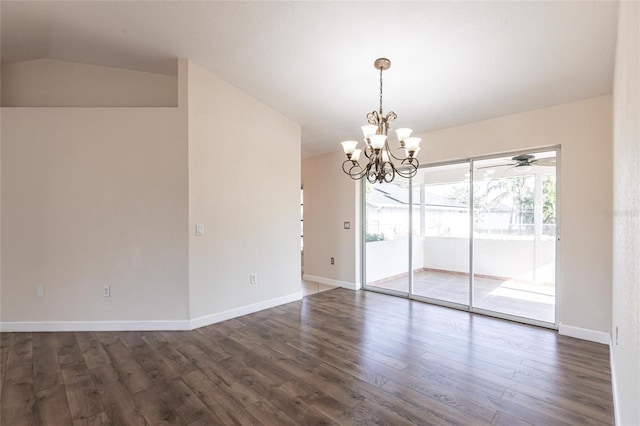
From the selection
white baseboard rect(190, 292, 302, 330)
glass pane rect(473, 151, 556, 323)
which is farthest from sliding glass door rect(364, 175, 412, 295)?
white baseboard rect(190, 292, 302, 330)

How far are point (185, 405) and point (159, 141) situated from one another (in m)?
2.74

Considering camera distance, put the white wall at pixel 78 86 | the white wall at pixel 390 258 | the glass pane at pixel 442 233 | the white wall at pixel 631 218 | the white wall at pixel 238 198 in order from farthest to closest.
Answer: the white wall at pixel 390 258, the glass pane at pixel 442 233, the white wall at pixel 78 86, the white wall at pixel 238 198, the white wall at pixel 631 218

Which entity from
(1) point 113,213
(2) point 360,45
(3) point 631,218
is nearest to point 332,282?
(1) point 113,213

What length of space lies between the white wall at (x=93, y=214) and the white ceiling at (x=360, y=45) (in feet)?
2.48

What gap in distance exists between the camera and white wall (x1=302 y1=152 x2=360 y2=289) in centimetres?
550

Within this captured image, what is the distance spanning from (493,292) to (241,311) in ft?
11.3

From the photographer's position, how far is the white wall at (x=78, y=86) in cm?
376

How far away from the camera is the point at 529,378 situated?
2.52m

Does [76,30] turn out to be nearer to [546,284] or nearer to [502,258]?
[502,258]

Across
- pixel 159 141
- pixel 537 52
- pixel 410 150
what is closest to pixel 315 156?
pixel 159 141

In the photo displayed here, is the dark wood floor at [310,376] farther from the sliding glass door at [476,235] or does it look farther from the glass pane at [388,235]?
the glass pane at [388,235]

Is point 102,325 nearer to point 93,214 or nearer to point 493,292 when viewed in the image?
point 93,214

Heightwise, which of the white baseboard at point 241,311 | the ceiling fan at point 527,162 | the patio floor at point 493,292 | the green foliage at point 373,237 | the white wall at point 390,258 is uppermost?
the ceiling fan at point 527,162

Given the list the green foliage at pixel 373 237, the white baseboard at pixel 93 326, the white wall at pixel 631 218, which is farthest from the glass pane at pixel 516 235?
the white baseboard at pixel 93 326
